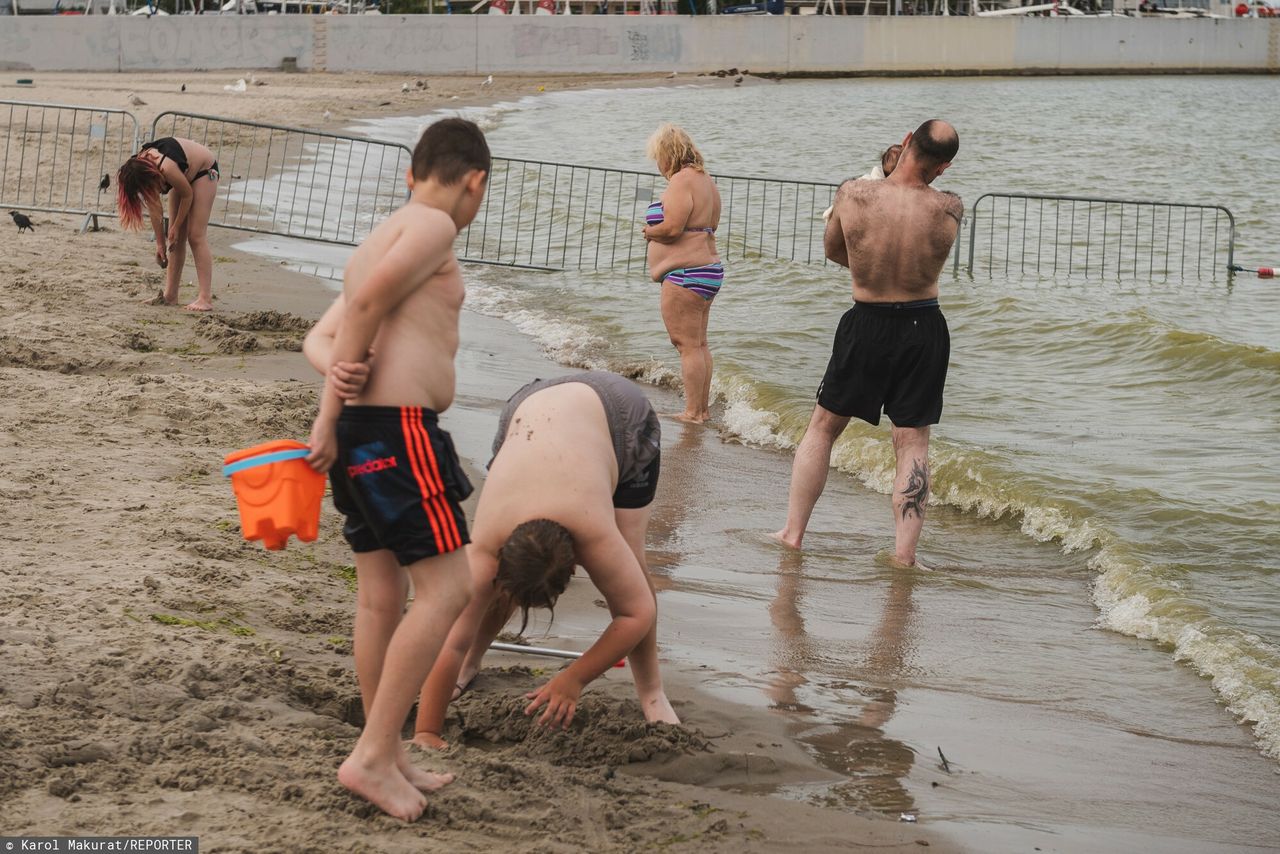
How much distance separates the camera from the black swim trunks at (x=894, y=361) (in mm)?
6078

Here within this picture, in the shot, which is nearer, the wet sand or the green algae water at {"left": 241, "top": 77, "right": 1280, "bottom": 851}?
the wet sand

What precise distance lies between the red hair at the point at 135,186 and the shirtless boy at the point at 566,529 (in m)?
5.94

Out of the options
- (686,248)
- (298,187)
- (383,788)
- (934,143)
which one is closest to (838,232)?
(934,143)

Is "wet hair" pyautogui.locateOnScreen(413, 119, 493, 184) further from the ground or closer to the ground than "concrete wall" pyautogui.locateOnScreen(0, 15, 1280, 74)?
closer to the ground

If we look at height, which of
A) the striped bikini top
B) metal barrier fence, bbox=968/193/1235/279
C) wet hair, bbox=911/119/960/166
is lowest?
the striped bikini top

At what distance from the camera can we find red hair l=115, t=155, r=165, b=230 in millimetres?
9086

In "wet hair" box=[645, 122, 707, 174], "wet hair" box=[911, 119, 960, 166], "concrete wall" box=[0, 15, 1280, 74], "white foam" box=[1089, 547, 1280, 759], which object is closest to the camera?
"white foam" box=[1089, 547, 1280, 759]

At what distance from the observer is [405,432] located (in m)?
3.25

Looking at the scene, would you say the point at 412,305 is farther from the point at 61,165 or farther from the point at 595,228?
the point at 61,165

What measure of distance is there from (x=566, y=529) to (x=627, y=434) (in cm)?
52

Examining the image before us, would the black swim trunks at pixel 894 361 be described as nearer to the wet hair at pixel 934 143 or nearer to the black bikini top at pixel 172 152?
the wet hair at pixel 934 143

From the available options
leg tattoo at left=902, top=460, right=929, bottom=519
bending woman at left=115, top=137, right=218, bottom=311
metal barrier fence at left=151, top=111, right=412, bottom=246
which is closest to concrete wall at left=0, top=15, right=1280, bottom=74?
metal barrier fence at left=151, top=111, right=412, bottom=246

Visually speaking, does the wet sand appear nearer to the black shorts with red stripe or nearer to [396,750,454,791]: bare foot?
[396,750,454,791]: bare foot

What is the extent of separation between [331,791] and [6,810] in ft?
2.34
